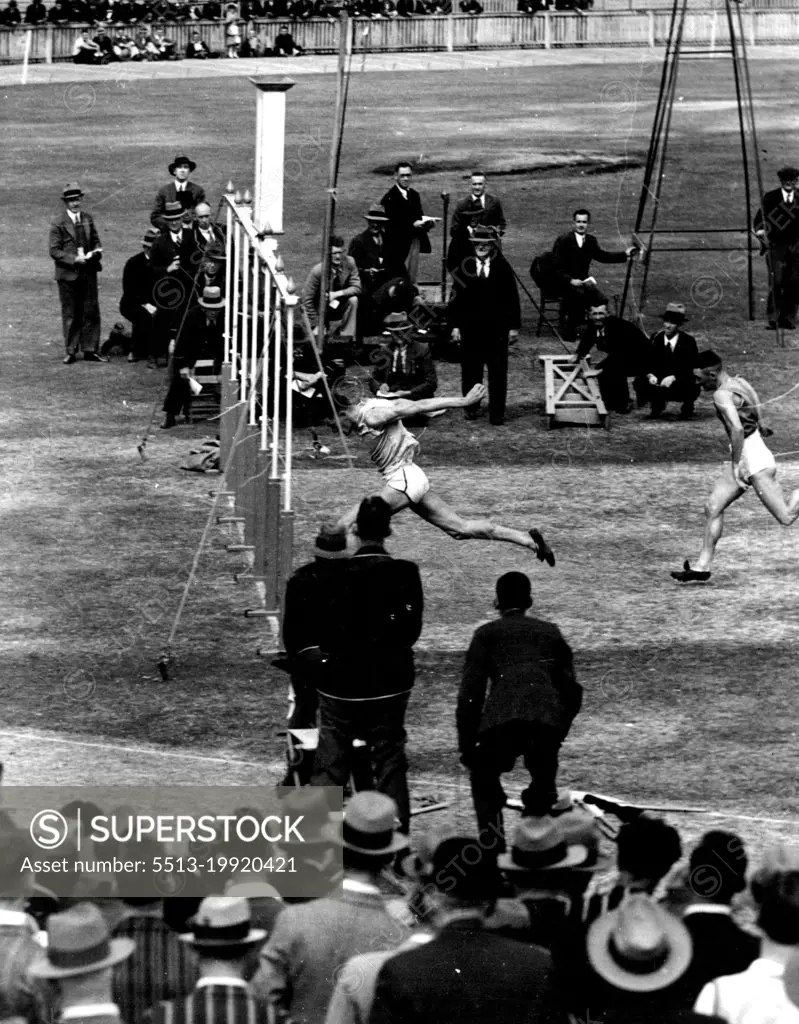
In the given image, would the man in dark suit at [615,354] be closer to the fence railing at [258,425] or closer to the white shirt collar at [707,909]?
the fence railing at [258,425]

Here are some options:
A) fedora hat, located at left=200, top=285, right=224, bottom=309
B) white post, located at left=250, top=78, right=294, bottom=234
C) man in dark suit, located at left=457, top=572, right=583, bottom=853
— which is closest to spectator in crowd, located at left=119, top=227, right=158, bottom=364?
fedora hat, located at left=200, top=285, right=224, bottom=309

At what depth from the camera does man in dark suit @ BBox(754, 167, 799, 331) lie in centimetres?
2514

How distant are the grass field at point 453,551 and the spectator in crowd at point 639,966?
4.56 metres

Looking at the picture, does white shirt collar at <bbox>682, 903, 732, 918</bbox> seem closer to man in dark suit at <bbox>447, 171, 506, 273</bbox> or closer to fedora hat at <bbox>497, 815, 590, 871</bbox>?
fedora hat at <bbox>497, 815, 590, 871</bbox>

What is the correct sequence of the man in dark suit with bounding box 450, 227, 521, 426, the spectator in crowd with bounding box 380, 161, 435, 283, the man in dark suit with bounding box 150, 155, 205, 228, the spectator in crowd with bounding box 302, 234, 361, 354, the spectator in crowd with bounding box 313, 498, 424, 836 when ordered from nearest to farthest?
1. the spectator in crowd with bounding box 313, 498, 424, 836
2. the man in dark suit with bounding box 450, 227, 521, 426
3. the spectator in crowd with bounding box 302, 234, 361, 354
4. the man in dark suit with bounding box 150, 155, 205, 228
5. the spectator in crowd with bounding box 380, 161, 435, 283

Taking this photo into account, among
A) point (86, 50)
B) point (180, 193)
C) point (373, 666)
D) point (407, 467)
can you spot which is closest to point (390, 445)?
point (407, 467)

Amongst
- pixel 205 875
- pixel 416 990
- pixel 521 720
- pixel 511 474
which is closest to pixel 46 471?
pixel 511 474

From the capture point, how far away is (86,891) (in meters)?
7.72

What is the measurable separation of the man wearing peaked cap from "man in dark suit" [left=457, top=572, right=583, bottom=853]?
13722 millimetres

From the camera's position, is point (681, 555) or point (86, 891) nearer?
point (86, 891)

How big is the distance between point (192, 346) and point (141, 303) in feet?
11.0

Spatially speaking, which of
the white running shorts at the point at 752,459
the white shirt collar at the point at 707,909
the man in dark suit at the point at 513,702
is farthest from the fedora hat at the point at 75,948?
the white running shorts at the point at 752,459

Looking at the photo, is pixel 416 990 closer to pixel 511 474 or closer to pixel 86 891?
pixel 86 891

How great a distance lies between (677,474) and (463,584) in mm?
4111
